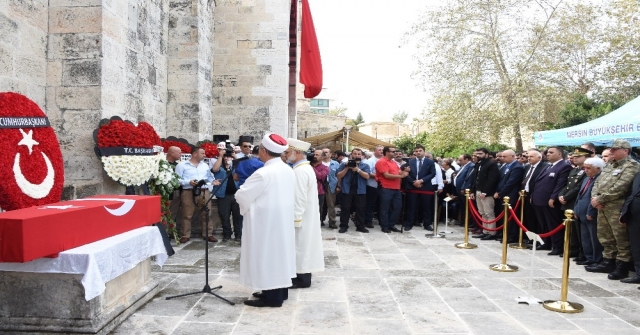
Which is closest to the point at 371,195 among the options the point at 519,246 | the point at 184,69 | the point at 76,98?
the point at 519,246

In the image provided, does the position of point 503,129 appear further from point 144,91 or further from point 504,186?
point 144,91

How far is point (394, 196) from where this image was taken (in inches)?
355

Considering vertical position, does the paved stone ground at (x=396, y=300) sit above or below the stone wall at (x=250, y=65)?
below

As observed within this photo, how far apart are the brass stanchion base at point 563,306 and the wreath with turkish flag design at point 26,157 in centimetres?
468

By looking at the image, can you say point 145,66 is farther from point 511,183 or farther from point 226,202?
point 511,183

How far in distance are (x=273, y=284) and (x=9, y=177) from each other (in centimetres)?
230

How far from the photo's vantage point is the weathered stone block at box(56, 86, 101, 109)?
17.2ft

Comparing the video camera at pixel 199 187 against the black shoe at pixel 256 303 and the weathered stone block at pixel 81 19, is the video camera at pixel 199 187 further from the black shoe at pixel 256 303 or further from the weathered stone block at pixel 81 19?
the black shoe at pixel 256 303

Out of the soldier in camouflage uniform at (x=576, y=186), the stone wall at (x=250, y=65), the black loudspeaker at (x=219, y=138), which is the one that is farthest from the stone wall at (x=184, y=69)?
the soldier in camouflage uniform at (x=576, y=186)

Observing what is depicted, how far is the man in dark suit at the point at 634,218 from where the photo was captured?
5133 mm

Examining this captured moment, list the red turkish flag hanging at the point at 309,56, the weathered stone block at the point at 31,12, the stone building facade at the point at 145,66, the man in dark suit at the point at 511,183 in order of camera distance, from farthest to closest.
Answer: the red turkish flag hanging at the point at 309,56 < the man in dark suit at the point at 511,183 < the stone building facade at the point at 145,66 < the weathered stone block at the point at 31,12

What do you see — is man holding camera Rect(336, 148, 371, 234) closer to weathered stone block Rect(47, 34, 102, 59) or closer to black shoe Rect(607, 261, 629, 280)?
black shoe Rect(607, 261, 629, 280)

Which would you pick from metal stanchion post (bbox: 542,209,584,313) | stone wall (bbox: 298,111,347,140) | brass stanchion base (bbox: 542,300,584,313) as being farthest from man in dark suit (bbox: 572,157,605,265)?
stone wall (bbox: 298,111,347,140)

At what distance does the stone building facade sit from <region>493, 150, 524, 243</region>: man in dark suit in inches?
176
